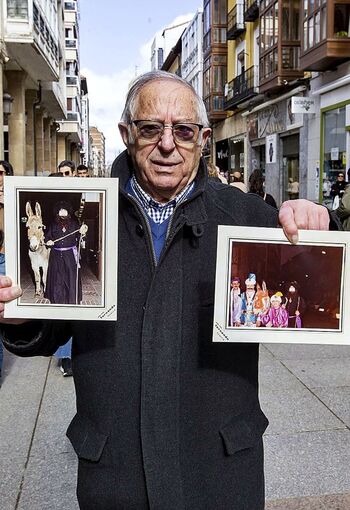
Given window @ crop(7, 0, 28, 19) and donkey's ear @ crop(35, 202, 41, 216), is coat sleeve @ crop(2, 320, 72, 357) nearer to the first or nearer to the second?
donkey's ear @ crop(35, 202, 41, 216)

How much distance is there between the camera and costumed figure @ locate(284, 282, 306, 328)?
1793 millimetres

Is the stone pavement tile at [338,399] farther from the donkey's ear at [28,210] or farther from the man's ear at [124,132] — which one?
the donkey's ear at [28,210]

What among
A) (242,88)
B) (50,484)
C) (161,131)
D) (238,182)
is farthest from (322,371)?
(242,88)

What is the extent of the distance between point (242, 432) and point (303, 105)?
19.6 metres

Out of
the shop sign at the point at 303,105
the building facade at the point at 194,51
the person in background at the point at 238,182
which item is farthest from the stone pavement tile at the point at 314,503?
the building facade at the point at 194,51

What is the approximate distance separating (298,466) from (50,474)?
1640mm

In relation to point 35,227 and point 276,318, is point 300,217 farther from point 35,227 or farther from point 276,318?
point 35,227

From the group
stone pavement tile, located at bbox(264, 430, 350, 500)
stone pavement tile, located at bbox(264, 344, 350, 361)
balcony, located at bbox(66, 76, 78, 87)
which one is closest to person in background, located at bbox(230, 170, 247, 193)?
stone pavement tile, located at bbox(264, 344, 350, 361)

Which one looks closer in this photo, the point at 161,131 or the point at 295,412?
the point at 161,131

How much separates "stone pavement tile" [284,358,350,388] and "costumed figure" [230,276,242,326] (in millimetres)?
3999

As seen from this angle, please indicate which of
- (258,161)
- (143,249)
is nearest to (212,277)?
(143,249)

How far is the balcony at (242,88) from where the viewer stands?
91.7 ft

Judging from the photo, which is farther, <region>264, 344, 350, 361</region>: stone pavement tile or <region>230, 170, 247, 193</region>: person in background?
<region>230, 170, 247, 193</region>: person in background

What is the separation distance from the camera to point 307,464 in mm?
4004
